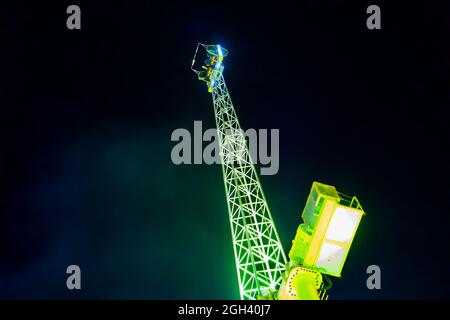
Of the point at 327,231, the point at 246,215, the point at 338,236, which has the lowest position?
the point at 246,215

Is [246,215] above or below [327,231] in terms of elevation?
below

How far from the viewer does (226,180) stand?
57.7 feet

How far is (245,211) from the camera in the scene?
1845 cm

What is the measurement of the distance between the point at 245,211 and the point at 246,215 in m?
0.75

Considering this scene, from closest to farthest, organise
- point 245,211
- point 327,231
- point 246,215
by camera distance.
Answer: point 327,231 → point 245,211 → point 246,215

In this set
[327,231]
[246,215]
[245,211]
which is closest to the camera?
[327,231]

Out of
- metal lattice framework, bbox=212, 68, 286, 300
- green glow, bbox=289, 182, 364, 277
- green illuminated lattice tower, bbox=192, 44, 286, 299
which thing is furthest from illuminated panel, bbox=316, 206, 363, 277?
metal lattice framework, bbox=212, 68, 286, 300

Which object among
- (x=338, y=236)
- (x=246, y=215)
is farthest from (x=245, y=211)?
(x=338, y=236)

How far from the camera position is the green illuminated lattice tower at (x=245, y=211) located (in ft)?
45.6

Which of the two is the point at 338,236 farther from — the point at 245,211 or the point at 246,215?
the point at 246,215

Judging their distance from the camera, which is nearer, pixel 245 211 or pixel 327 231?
pixel 327 231
